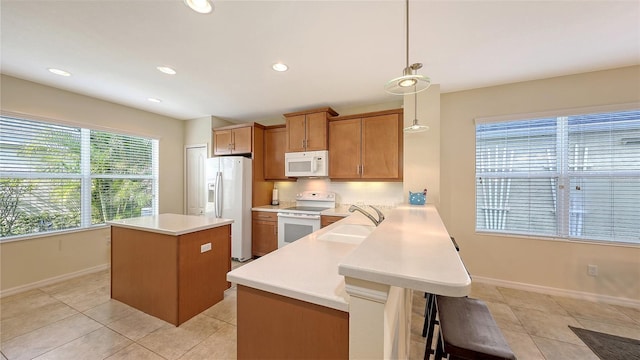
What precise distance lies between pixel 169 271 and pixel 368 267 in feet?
7.20

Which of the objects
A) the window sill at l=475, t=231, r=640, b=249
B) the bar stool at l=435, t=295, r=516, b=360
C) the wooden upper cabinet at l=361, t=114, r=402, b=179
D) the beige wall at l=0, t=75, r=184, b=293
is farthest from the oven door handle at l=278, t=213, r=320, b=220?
the beige wall at l=0, t=75, r=184, b=293

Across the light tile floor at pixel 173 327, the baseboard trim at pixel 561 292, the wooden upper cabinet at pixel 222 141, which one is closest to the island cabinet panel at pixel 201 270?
the light tile floor at pixel 173 327

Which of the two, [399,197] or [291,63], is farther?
[399,197]

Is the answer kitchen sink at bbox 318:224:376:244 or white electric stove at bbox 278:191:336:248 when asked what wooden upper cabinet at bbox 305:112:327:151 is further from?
kitchen sink at bbox 318:224:376:244

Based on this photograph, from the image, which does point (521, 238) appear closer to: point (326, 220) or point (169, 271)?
point (326, 220)

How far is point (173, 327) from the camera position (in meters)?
2.07

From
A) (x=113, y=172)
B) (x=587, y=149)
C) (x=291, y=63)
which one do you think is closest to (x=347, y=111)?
(x=291, y=63)

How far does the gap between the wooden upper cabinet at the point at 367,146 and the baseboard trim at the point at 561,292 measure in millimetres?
1786

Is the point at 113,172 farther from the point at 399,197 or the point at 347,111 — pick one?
the point at 399,197

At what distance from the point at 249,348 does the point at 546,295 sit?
347cm

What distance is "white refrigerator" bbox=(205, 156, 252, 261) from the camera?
3.81 metres

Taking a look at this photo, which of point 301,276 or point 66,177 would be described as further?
point 66,177

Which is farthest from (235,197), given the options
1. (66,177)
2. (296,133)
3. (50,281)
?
(50,281)

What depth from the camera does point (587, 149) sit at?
101 inches
